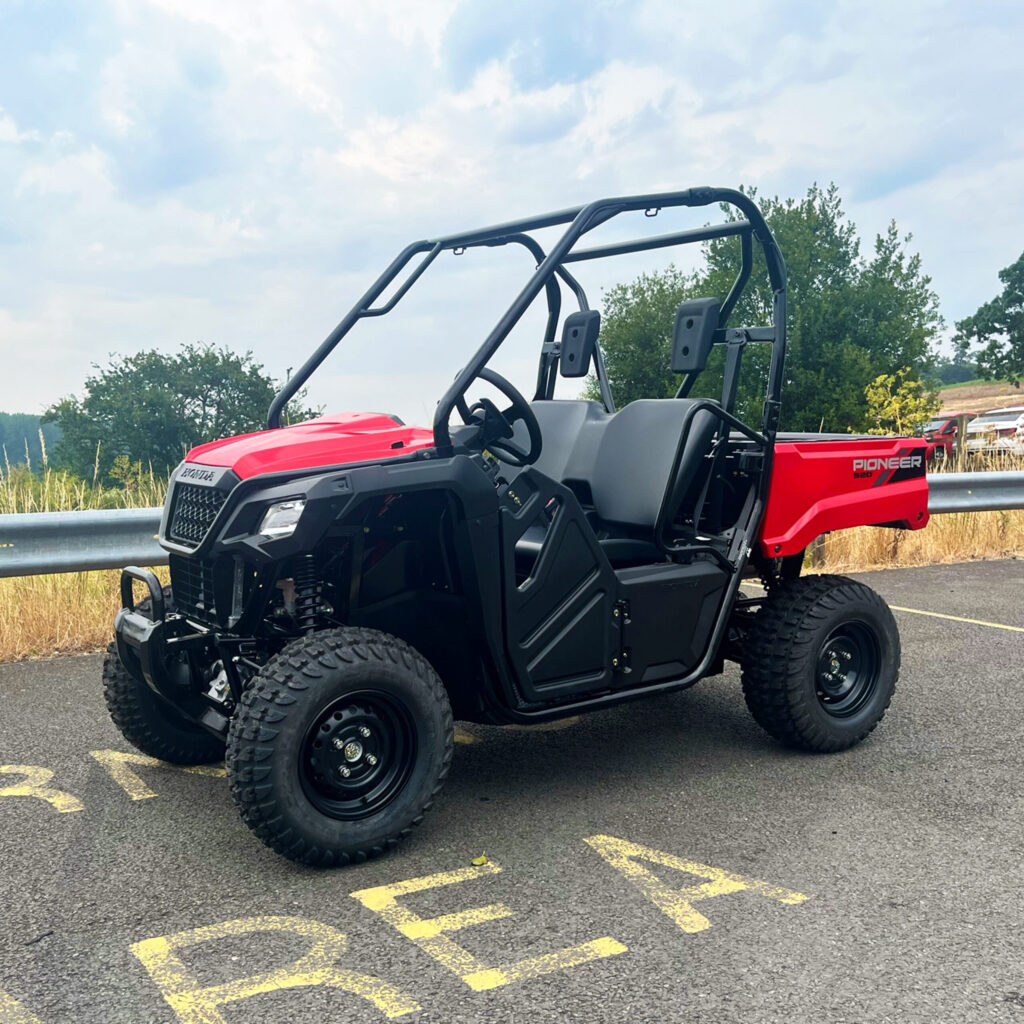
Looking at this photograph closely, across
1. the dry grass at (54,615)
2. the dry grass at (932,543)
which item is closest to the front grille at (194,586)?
the dry grass at (54,615)

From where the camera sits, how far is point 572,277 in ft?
16.5

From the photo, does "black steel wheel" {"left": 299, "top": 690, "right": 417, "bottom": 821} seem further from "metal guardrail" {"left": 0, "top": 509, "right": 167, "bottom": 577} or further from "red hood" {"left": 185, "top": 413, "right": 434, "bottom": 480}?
"metal guardrail" {"left": 0, "top": 509, "right": 167, "bottom": 577}

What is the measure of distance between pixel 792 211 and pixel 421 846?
165ft

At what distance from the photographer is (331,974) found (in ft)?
8.82

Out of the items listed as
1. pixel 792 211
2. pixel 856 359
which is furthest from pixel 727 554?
pixel 792 211

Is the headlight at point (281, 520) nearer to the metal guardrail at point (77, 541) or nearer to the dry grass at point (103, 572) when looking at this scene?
the metal guardrail at point (77, 541)

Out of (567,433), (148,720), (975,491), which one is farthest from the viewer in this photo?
(975,491)

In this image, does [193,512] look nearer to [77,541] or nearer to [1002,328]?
[77,541]

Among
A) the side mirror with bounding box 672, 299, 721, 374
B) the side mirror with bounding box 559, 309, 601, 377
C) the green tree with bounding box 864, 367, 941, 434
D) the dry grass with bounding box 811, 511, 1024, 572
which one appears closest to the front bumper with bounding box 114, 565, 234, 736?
the side mirror with bounding box 559, 309, 601, 377

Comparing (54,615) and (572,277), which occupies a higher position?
(572,277)

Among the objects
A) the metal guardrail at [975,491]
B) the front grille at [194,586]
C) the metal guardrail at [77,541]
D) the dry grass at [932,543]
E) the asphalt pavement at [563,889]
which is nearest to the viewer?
the asphalt pavement at [563,889]

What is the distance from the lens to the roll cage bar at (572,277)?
11.6ft

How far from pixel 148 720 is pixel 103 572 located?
279 centimetres

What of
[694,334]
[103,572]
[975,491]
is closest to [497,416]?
[694,334]
